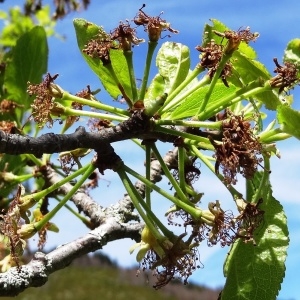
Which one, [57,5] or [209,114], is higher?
[57,5]

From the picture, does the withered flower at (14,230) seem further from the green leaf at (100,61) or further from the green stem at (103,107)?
the green leaf at (100,61)

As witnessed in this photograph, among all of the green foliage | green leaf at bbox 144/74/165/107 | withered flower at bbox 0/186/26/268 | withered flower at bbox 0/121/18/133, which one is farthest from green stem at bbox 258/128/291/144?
withered flower at bbox 0/121/18/133

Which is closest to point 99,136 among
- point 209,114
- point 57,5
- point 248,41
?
point 209,114

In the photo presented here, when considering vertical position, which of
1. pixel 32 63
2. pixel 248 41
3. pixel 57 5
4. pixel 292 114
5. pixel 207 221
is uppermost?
pixel 57 5

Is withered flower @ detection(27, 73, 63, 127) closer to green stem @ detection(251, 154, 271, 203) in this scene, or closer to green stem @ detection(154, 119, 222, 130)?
green stem @ detection(154, 119, 222, 130)

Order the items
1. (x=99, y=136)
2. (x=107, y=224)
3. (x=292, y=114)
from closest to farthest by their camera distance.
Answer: (x=292, y=114) → (x=99, y=136) → (x=107, y=224)

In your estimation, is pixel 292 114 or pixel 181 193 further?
pixel 181 193

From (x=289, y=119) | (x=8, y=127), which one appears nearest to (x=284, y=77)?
(x=289, y=119)

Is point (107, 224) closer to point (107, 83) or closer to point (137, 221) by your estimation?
point (137, 221)
